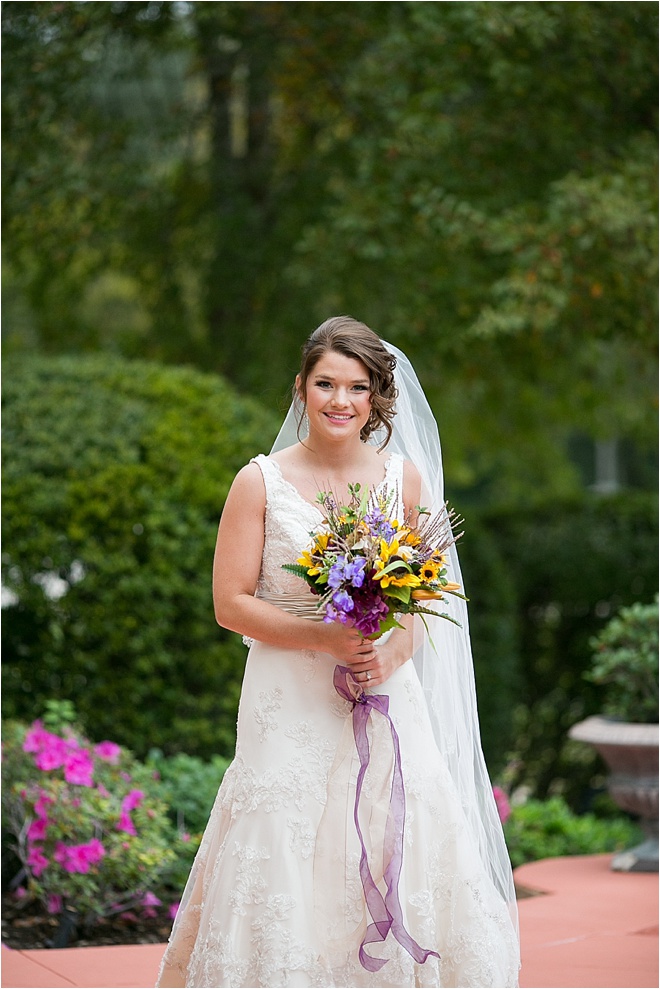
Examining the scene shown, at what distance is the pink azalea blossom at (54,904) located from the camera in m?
4.45

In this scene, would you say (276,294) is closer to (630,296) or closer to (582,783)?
(630,296)

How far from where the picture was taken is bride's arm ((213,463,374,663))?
308 centimetres

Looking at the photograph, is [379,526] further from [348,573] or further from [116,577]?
[116,577]

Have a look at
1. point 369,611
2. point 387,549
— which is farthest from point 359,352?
point 369,611

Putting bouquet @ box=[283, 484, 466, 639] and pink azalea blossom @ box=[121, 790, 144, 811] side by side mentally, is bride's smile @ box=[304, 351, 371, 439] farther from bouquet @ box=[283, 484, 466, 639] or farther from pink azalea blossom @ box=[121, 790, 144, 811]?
pink azalea blossom @ box=[121, 790, 144, 811]

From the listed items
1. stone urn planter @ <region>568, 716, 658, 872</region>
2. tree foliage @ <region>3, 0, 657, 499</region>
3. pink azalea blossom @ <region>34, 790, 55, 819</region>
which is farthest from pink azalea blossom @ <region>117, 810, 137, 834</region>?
tree foliage @ <region>3, 0, 657, 499</region>

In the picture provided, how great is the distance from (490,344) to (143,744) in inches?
146

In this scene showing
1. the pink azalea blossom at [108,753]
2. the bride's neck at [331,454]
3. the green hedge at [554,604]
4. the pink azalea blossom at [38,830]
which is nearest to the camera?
the bride's neck at [331,454]

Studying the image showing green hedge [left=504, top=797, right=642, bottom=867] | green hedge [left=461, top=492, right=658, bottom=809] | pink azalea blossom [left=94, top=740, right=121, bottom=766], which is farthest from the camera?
green hedge [left=461, top=492, right=658, bottom=809]

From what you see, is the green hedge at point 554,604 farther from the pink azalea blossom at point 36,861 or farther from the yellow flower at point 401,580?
the yellow flower at point 401,580

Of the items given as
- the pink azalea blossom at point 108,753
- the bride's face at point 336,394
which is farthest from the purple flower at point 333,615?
the pink azalea blossom at point 108,753

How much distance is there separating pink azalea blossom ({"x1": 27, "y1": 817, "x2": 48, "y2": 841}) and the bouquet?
6.96 feet

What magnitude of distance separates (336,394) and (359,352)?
0.14 metres

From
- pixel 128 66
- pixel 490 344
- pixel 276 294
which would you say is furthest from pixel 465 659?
pixel 128 66
